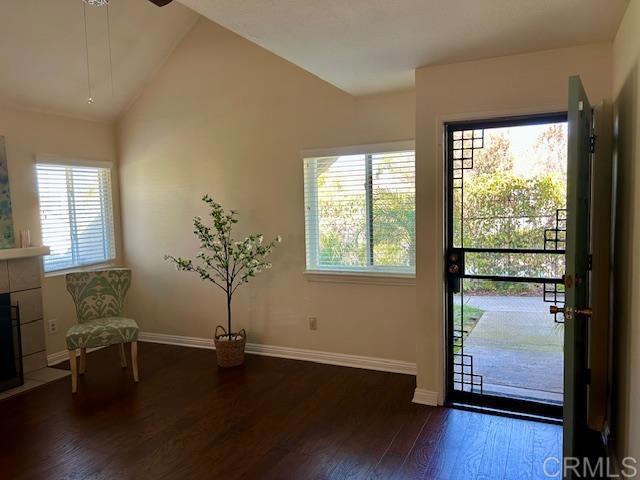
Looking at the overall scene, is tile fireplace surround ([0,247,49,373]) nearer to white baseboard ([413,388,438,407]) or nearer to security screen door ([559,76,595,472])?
white baseboard ([413,388,438,407])

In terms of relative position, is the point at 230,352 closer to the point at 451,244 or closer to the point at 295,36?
the point at 451,244

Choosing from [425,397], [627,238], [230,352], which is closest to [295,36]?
[627,238]

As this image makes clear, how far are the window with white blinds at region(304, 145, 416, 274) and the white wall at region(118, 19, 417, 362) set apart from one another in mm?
132

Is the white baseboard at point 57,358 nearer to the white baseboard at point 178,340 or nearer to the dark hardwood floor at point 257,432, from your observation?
the dark hardwood floor at point 257,432

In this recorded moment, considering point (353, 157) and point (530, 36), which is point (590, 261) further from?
point (353, 157)

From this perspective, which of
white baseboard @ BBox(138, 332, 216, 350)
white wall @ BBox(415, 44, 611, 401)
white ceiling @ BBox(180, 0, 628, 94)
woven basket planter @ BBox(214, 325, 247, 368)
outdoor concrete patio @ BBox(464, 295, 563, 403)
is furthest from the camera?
white baseboard @ BBox(138, 332, 216, 350)

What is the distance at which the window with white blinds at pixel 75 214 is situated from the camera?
4.16m

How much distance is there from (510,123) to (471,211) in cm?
59

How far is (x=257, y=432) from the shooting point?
2830 millimetres

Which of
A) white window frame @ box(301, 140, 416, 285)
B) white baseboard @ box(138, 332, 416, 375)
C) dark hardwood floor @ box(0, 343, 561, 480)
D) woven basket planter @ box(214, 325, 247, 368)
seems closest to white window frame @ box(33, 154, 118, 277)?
white baseboard @ box(138, 332, 416, 375)

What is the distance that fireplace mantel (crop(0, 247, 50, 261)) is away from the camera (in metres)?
3.65

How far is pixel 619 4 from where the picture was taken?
2074mm

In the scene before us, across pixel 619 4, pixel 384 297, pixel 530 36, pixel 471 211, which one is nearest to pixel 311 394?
pixel 384 297

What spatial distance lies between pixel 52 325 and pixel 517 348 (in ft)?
12.8
